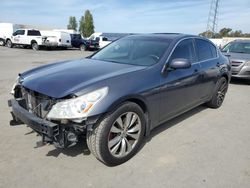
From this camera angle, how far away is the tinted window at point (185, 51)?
13.3 feet

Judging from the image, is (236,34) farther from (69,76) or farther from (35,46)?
(69,76)

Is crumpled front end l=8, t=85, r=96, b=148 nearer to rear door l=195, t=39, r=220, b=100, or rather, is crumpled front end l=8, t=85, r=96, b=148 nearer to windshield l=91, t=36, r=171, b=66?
windshield l=91, t=36, r=171, b=66

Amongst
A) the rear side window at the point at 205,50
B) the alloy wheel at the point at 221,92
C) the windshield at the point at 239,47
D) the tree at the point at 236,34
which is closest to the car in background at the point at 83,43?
the windshield at the point at 239,47

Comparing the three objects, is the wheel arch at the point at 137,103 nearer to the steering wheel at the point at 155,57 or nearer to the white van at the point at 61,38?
the steering wheel at the point at 155,57

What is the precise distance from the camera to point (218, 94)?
5.75 meters

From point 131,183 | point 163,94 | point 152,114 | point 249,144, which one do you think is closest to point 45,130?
point 131,183

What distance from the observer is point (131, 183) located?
2859mm

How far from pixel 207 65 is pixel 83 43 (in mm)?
23287

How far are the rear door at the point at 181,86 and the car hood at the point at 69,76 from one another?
561 millimetres

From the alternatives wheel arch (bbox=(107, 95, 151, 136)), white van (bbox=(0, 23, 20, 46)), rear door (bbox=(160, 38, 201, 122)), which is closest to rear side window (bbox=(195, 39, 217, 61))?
rear door (bbox=(160, 38, 201, 122))

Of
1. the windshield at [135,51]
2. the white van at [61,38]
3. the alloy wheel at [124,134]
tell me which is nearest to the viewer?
the alloy wheel at [124,134]

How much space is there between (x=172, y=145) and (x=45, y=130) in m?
2.00

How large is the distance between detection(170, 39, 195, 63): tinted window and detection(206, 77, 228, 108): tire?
1439 millimetres

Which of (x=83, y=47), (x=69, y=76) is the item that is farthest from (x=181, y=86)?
(x=83, y=47)
